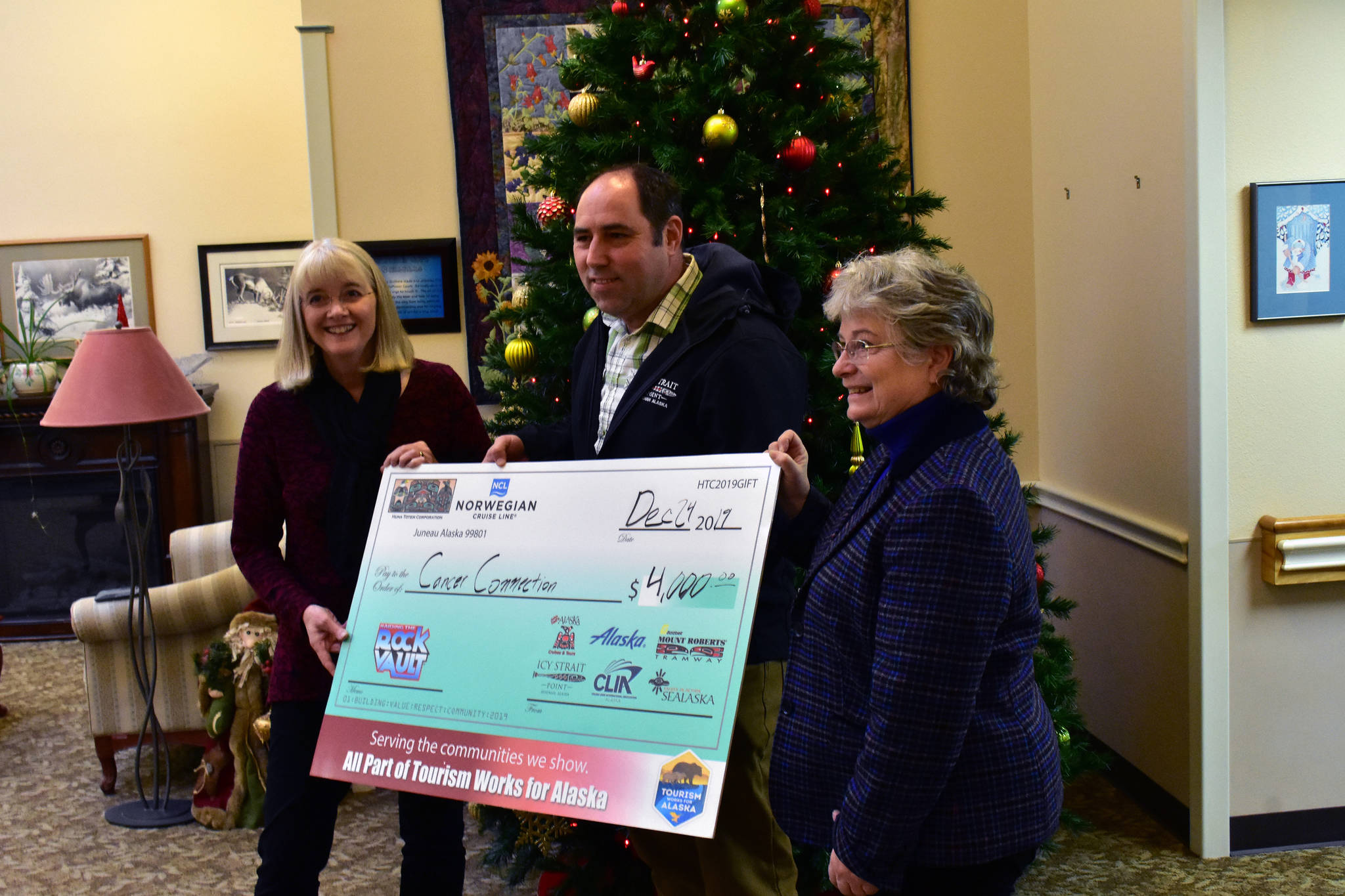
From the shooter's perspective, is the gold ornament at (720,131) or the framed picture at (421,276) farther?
the framed picture at (421,276)

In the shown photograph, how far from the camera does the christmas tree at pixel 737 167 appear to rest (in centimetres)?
250

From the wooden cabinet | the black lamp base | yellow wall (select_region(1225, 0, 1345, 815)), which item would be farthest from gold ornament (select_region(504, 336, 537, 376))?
the wooden cabinet

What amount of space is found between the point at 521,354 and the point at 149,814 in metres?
2.19

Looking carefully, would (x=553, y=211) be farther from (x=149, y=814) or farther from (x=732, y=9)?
(x=149, y=814)

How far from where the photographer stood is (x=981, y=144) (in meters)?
3.90

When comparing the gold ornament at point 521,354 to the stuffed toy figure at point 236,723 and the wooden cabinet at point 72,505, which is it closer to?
the stuffed toy figure at point 236,723

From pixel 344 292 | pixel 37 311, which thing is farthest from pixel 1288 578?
pixel 37 311

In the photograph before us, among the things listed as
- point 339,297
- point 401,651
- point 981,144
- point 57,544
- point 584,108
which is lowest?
point 57,544

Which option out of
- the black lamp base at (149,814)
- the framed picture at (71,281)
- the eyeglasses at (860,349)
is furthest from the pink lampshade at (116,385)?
the framed picture at (71,281)

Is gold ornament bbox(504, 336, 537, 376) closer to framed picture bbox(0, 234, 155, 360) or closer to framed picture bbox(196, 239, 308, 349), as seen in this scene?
framed picture bbox(196, 239, 308, 349)

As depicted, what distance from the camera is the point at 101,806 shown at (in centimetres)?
373

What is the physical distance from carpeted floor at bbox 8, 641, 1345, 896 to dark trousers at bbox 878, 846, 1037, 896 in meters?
1.64

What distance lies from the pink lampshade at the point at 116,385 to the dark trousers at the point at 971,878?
274cm

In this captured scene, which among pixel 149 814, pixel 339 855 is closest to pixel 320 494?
pixel 339 855
